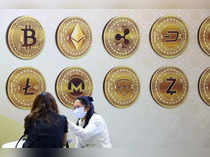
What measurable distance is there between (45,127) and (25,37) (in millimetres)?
2072

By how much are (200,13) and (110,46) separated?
132 centimetres

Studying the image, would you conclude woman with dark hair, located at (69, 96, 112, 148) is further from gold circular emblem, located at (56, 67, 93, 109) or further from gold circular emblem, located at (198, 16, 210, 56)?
gold circular emblem, located at (198, 16, 210, 56)

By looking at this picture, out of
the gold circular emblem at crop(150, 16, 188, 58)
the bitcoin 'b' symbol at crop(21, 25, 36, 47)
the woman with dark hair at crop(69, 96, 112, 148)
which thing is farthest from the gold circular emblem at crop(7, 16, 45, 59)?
the gold circular emblem at crop(150, 16, 188, 58)

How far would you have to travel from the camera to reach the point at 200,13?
4.17 metres

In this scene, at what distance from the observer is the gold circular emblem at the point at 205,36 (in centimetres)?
413

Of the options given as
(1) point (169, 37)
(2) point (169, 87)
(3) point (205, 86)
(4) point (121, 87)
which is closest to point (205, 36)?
(1) point (169, 37)

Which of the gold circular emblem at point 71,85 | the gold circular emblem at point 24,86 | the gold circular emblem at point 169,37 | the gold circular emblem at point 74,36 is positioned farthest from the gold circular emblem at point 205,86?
the gold circular emblem at point 24,86

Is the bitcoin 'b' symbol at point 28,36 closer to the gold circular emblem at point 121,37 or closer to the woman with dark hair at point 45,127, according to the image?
the gold circular emblem at point 121,37

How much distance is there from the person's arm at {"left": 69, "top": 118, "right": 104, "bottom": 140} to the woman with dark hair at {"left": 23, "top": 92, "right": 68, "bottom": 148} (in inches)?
11.5

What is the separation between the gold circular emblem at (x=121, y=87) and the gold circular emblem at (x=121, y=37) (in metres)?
0.23

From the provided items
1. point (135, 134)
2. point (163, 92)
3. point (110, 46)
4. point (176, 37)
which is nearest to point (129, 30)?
point (110, 46)

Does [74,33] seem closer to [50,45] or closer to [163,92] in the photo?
[50,45]

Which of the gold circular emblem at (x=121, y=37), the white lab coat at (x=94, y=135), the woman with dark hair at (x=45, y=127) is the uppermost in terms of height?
the gold circular emblem at (x=121, y=37)

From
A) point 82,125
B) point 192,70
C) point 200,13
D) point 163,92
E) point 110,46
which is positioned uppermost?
point 200,13
